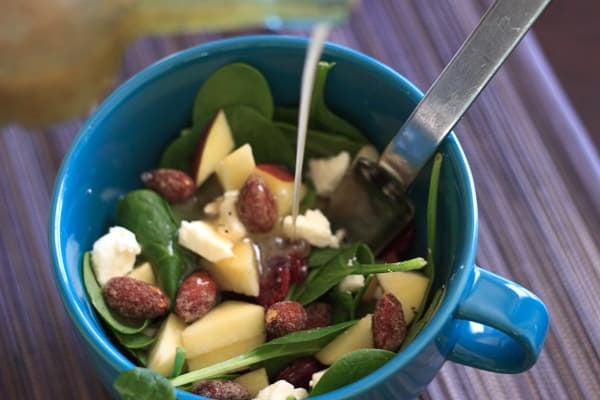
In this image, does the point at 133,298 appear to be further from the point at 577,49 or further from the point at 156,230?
the point at 577,49

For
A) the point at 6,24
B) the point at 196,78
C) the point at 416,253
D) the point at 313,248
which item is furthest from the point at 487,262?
the point at 6,24

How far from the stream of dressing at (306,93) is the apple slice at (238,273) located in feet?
0.20

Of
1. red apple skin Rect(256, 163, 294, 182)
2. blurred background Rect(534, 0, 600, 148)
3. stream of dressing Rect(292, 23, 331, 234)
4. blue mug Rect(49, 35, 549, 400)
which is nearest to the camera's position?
stream of dressing Rect(292, 23, 331, 234)

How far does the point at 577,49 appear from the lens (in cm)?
127

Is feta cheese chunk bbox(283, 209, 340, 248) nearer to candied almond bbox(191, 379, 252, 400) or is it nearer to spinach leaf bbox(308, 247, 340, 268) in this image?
spinach leaf bbox(308, 247, 340, 268)

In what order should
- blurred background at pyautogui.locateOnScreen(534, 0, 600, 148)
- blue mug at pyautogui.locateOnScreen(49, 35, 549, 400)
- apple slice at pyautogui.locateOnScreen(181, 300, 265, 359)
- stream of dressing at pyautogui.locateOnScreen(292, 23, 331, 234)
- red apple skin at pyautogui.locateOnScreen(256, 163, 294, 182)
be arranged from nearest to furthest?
1. stream of dressing at pyautogui.locateOnScreen(292, 23, 331, 234)
2. blue mug at pyautogui.locateOnScreen(49, 35, 549, 400)
3. apple slice at pyautogui.locateOnScreen(181, 300, 265, 359)
4. red apple skin at pyautogui.locateOnScreen(256, 163, 294, 182)
5. blurred background at pyautogui.locateOnScreen(534, 0, 600, 148)

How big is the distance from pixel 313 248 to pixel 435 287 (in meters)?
0.14

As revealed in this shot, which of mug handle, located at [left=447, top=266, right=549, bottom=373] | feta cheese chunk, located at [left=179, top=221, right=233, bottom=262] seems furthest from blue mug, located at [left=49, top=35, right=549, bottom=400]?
feta cheese chunk, located at [left=179, top=221, right=233, bottom=262]

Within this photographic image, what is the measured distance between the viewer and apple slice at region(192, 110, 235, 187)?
955 mm

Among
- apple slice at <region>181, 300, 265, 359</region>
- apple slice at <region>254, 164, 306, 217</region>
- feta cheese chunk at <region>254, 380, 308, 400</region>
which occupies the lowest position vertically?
feta cheese chunk at <region>254, 380, 308, 400</region>

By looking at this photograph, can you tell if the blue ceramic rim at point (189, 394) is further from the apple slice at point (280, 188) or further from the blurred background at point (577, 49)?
the blurred background at point (577, 49)

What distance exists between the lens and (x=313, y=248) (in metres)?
0.93

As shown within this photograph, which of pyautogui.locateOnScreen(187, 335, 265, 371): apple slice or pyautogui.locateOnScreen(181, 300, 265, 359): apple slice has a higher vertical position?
pyautogui.locateOnScreen(181, 300, 265, 359): apple slice

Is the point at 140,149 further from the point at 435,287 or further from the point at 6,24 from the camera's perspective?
the point at 6,24
